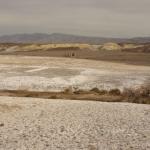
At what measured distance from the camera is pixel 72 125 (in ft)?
59.7

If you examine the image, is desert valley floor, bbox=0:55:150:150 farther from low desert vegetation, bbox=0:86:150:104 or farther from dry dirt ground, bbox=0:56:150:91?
low desert vegetation, bbox=0:86:150:104

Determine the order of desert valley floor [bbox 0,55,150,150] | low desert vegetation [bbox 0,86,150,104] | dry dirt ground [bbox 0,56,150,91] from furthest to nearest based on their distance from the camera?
dry dirt ground [bbox 0,56,150,91] → low desert vegetation [bbox 0,86,150,104] → desert valley floor [bbox 0,55,150,150]

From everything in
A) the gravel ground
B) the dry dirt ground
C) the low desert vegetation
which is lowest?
the low desert vegetation

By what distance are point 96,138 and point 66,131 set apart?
155 cm

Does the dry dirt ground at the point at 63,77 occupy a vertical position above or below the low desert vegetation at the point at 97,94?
above

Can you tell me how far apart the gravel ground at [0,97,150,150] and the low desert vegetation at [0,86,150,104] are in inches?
104

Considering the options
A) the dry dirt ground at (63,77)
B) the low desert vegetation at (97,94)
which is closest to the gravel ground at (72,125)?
the low desert vegetation at (97,94)

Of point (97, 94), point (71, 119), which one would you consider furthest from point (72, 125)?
point (97, 94)

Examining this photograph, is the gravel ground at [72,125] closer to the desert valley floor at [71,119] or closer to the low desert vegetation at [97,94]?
the desert valley floor at [71,119]

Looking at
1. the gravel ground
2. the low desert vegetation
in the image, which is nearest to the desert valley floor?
the gravel ground

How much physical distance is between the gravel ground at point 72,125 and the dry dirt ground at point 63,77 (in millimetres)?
6194

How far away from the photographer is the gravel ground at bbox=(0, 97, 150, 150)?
15.4 metres

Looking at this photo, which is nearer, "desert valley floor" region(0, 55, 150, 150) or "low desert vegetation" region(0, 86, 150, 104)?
"desert valley floor" region(0, 55, 150, 150)

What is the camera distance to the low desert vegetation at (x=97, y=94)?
26.4 m
